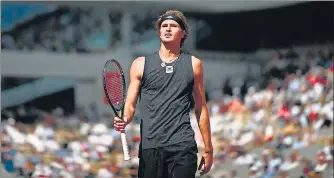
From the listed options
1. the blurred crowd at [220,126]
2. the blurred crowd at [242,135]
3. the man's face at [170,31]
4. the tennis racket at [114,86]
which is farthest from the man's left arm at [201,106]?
the blurred crowd at [220,126]

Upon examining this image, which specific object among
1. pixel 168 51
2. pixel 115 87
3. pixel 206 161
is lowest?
pixel 206 161

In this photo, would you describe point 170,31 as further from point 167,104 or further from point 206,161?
point 206,161

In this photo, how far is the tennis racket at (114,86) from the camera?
3482 mm

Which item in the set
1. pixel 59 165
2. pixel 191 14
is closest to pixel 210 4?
pixel 191 14

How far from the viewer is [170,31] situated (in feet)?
11.3

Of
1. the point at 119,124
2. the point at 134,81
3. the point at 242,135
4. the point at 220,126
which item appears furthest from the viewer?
the point at 220,126

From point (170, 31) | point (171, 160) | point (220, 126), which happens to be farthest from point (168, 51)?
point (220, 126)

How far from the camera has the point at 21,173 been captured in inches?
328

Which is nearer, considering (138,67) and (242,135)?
(138,67)

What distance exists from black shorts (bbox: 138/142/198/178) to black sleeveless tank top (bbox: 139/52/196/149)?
0.03 metres

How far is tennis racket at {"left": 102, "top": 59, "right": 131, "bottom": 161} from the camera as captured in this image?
137 inches

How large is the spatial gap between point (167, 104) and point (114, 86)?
309 mm

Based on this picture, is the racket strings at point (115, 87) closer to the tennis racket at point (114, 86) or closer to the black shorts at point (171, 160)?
the tennis racket at point (114, 86)

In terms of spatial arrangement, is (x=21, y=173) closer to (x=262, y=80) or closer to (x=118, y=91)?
(x=118, y=91)
